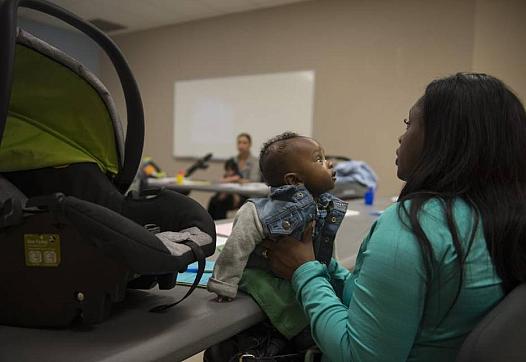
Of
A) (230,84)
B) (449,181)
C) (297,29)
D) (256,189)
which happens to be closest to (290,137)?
(449,181)

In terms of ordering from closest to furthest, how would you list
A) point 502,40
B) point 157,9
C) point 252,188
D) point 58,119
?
1. point 58,119
2. point 252,188
3. point 502,40
4. point 157,9

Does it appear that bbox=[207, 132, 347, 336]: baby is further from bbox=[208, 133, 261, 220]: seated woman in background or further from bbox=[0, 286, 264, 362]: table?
bbox=[208, 133, 261, 220]: seated woman in background

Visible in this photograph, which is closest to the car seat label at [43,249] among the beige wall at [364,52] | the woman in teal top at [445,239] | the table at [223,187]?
the woman in teal top at [445,239]

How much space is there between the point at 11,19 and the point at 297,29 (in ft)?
16.1

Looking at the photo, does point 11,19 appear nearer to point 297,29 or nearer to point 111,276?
point 111,276

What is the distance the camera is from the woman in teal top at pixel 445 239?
2.16 feet

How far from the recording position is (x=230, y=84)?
575cm

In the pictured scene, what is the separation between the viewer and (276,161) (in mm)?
1018

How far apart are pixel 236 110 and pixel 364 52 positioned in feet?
5.77

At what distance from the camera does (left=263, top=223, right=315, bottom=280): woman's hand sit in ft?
2.88

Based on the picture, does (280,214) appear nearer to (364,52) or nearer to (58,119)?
(58,119)

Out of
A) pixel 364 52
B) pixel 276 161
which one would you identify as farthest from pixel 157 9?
pixel 276 161

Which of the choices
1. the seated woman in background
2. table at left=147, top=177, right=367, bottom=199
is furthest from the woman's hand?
the seated woman in background

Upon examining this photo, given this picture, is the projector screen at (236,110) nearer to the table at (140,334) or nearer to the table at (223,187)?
the table at (223,187)
